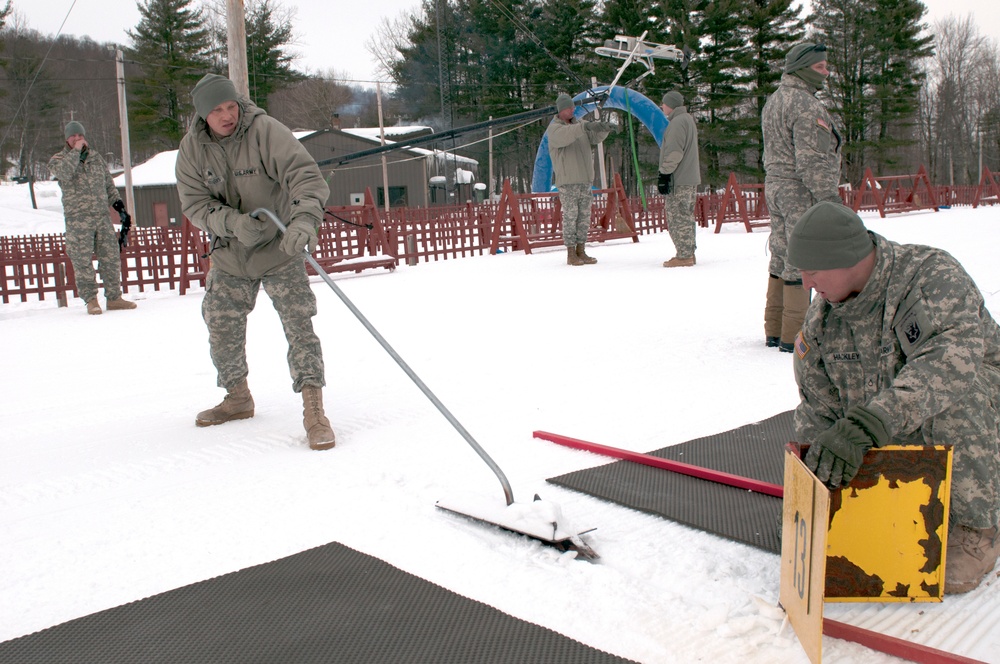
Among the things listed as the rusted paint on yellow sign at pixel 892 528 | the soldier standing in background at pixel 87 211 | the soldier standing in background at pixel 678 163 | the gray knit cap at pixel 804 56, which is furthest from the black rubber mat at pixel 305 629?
the soldier standing in background at pixel 678 163

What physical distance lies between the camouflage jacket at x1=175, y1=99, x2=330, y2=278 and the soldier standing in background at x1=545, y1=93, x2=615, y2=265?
761 centimetres

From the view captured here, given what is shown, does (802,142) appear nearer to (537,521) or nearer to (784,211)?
(784,211)

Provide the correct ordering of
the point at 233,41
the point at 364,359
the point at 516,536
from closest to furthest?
the point at 516,536, the point at 364,359, the point at 233,41

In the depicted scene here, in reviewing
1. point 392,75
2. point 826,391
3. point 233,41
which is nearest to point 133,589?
point 826,391

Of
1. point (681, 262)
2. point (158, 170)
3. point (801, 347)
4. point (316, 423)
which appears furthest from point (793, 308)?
point (158, 170)

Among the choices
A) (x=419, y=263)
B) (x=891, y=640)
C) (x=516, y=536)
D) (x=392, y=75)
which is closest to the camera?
(x=891, y=640)

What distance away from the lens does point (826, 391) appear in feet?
8.15

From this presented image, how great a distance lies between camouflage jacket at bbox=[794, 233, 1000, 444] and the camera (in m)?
2.07

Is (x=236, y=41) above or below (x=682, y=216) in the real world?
above

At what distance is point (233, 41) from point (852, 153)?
38678 millimetres

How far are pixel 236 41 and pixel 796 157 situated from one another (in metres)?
8.23

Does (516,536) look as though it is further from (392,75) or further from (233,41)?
(392,75)

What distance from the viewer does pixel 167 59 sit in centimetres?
4525

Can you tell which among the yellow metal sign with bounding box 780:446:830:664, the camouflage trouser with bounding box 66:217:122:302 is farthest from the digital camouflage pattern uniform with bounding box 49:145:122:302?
the yellow metal sign with bounding box 780:446:830:664
